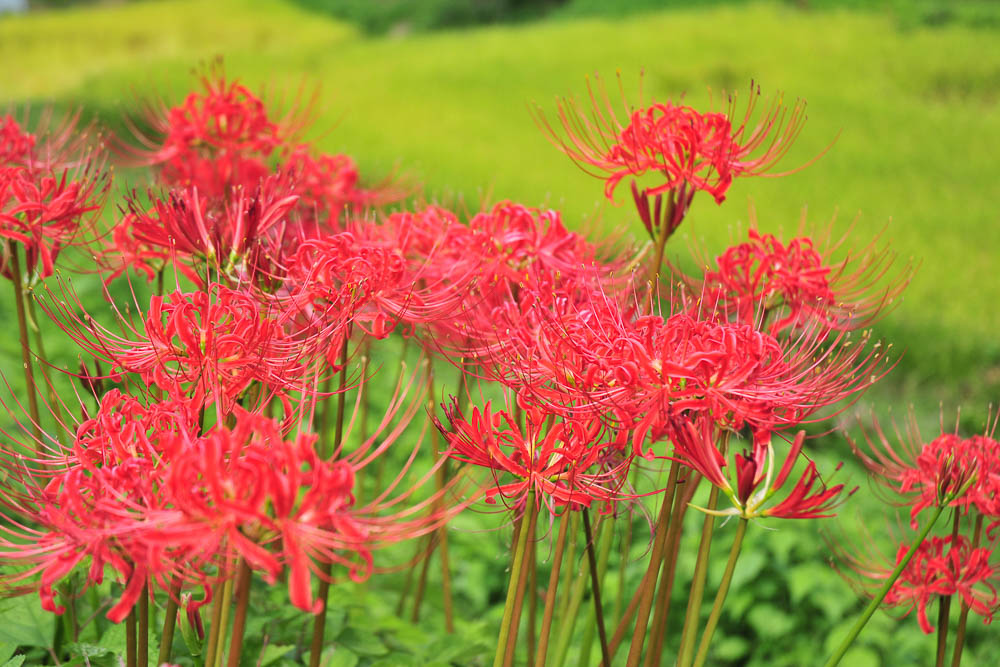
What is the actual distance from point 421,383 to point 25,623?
1.02 meters

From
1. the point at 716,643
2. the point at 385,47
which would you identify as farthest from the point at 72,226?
the point at 385,47

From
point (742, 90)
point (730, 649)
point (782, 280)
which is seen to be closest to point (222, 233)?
point (782, 280)

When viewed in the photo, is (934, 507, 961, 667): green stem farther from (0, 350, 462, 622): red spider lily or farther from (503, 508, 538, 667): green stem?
(0, 350, 462, 622): red spider lily

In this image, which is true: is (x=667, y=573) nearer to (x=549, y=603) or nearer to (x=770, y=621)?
(x=549, y=603)

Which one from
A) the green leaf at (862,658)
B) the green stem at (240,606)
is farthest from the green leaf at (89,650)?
the green leaf at (862,658)

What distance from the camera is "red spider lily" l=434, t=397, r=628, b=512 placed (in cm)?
138

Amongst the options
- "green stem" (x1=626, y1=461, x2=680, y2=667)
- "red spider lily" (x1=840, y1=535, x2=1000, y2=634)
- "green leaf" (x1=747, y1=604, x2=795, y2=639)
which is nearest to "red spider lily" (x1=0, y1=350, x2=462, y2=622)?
"green stem" (x1=626, y1=461, x2=680, y2=667)

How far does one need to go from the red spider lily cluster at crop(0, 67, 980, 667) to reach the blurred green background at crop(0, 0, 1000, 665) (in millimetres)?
→ 824

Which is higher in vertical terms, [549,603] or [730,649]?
[549,603]

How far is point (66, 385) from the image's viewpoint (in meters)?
3.65

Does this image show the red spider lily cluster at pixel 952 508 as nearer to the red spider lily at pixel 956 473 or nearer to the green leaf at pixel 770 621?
the red spider lily at pixel 956 473

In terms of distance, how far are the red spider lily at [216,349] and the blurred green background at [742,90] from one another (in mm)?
1220

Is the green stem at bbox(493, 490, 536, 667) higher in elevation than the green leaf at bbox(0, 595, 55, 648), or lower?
higher

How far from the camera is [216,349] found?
4.40ft
